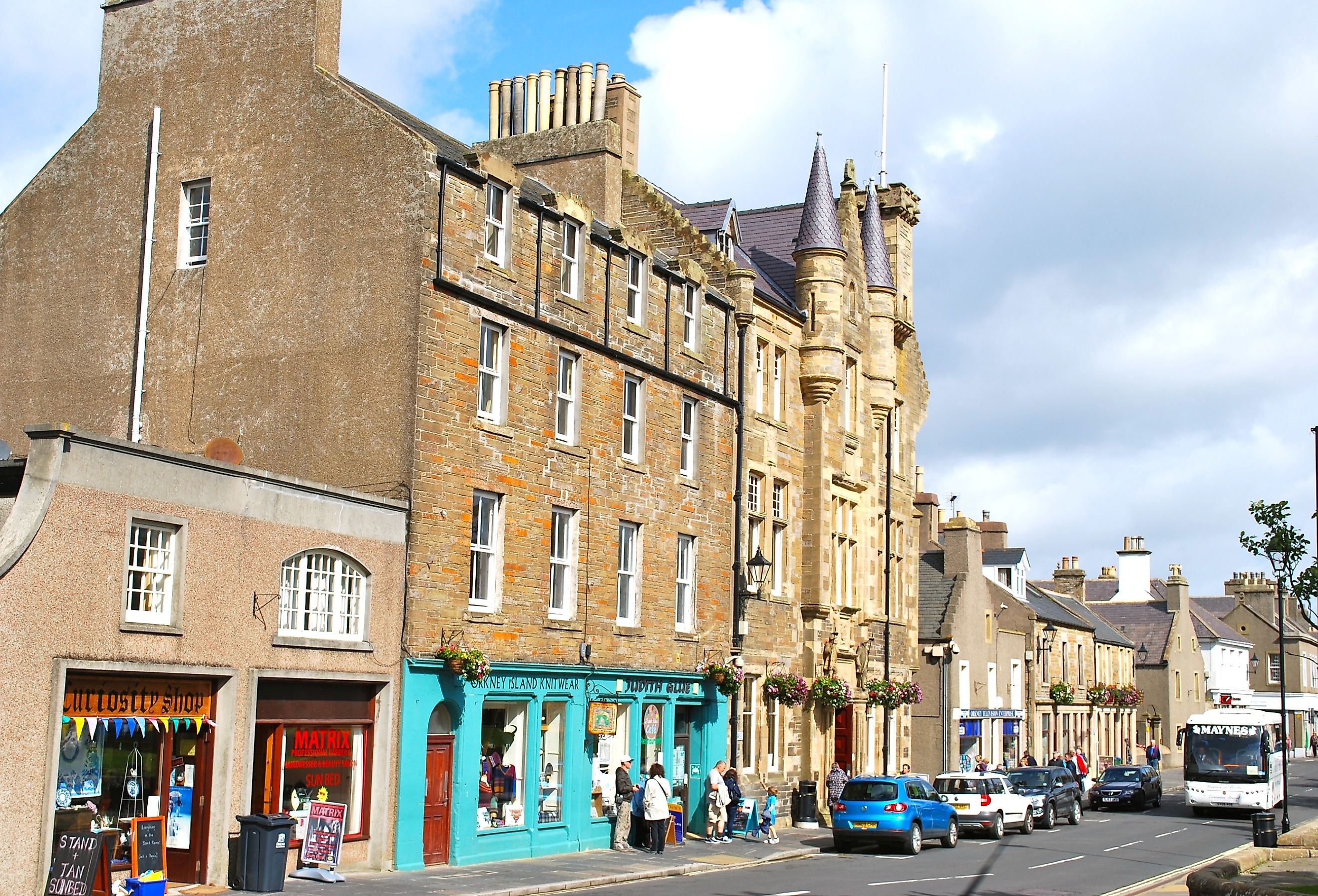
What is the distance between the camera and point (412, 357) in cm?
2378

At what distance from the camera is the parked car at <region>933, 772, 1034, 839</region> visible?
1389 inches

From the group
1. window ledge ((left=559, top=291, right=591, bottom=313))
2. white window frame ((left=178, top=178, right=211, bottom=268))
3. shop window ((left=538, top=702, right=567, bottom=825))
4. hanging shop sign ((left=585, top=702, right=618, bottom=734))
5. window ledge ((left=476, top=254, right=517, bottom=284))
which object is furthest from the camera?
hanging shop sign ((left=585, top=702, right=618, bottom=734))

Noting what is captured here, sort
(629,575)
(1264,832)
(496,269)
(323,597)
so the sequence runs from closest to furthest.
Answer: (323,597) → (496,269) → (1264,832) → (629,575)

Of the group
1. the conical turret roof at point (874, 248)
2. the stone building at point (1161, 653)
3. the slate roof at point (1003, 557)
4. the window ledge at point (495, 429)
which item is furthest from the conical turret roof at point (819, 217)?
the stone building at point (1161, 653)

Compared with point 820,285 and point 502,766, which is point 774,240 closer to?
point 820,285

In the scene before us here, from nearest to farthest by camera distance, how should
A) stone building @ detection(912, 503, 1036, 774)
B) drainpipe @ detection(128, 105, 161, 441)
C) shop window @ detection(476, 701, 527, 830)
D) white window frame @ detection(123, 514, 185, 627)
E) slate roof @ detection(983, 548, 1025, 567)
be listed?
white window frame @ detection(123, 514, 185, 627)
shop window @ detection(476, 701, 527, 830)
drainpipe @ detection(128, 105, 161, 441)
stone building @ detection(912, 503, 1036, 774)
slate roof @ detection(983, 548, 1025, 567)

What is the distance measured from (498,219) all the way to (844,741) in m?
21.0

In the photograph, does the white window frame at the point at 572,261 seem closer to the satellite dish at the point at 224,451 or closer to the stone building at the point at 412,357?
the stone building at the point at 412,357

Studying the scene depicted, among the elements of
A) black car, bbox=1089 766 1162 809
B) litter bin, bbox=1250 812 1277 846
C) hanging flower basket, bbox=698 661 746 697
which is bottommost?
black car, bbox=1089 766 1162 809

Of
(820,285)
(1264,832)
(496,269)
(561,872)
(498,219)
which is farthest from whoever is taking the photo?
(820,285)

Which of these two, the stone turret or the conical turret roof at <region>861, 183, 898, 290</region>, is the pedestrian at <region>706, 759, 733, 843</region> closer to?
the stone turret

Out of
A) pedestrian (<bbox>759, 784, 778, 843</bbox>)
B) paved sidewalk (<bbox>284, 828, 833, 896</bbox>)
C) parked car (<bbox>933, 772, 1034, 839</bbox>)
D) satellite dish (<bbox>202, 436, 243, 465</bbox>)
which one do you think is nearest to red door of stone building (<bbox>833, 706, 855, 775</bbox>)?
parked car (<bbox>933, 772, 1034, 839</bbox>)

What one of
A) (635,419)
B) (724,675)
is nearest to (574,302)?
(635,419)

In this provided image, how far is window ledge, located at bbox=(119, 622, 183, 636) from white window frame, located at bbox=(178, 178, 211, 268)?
9460 millimetres
